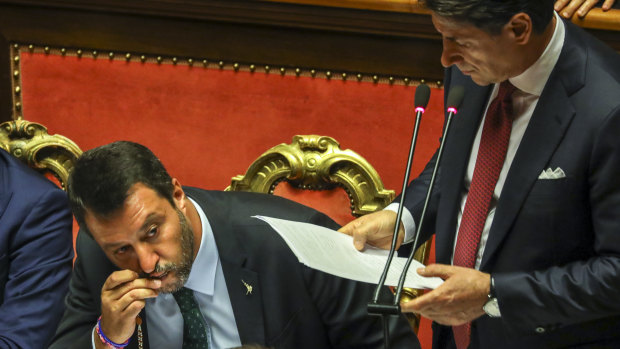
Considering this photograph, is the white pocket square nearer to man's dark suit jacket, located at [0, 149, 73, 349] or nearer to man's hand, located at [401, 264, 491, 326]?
man's hand, located at [401, 264, 491, 326]

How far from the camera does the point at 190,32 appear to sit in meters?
2.33

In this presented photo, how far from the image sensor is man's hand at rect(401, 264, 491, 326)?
4.63 ft

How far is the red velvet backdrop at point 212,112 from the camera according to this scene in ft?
7.53

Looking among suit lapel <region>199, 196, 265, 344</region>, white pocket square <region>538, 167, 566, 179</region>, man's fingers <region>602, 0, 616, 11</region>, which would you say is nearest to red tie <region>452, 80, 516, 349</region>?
white pocket square <region>538, 167, 566, 179</region>

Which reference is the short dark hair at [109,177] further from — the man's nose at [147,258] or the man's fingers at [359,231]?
the man's fingers at [359,231]

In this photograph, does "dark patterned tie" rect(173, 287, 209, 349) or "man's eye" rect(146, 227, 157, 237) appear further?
"dark patterned tie" rect(173, 287, 209, 349)

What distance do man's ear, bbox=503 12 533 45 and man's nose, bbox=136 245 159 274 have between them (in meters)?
0.79

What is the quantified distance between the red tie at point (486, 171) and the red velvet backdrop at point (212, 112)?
0.64 m

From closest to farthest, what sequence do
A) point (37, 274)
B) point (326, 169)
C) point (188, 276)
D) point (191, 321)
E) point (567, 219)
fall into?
point (567, 219)
point (188, 276)
point (191, 321)
point (37, 274)
point (326, 169)

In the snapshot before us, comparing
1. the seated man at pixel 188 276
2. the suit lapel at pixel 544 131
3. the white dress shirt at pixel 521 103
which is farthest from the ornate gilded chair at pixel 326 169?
the suit lapel at pixel 544 131

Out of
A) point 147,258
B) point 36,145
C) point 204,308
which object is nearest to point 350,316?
point 204,308

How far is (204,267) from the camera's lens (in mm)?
1843

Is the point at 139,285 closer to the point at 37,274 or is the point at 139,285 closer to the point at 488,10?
the point at 37,274

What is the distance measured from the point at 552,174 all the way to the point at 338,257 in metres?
0.41
